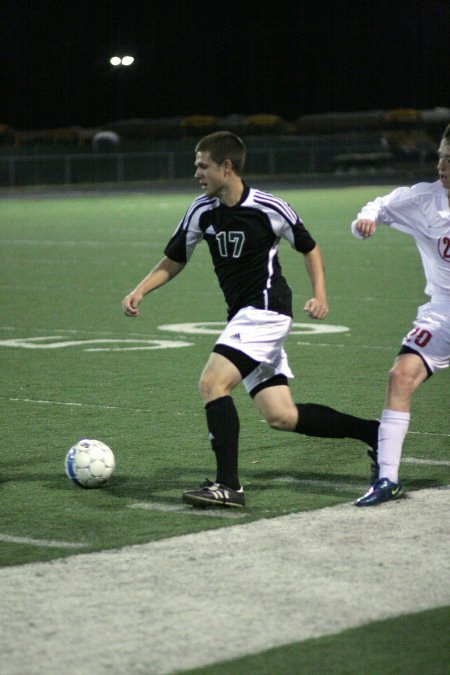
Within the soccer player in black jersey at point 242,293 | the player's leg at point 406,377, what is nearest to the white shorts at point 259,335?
the soccer player in black jersey at point 242,293

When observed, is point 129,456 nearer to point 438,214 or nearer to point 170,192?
point 438,214

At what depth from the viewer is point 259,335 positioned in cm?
660

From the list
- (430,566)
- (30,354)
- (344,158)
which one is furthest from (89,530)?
(344,158)

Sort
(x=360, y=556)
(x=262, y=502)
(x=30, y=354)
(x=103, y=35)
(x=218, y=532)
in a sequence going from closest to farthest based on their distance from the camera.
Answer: (x=360, y=556), (x=218, y=532), (x=262, y=502), (x=30, y=354), (x=103, y=35)

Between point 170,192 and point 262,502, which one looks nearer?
point 262,502

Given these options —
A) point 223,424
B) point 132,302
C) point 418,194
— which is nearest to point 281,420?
point 223,424

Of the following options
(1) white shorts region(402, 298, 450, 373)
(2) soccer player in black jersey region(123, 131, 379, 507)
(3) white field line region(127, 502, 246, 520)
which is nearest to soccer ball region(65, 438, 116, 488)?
(3) white field line region(127, 502, 246, 520)

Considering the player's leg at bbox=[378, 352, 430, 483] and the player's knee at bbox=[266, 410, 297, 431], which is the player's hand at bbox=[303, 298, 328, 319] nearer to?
the player's leg at bbox=[378, 352, 430, 483]

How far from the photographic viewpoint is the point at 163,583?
16.5ft

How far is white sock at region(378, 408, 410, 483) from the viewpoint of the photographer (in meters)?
6.51

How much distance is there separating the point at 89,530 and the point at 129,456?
177cm

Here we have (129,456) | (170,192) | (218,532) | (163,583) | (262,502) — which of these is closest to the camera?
(163,583)

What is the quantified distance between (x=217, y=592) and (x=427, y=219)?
257 centimetres

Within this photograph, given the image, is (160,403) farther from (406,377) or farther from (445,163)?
(445,163)
